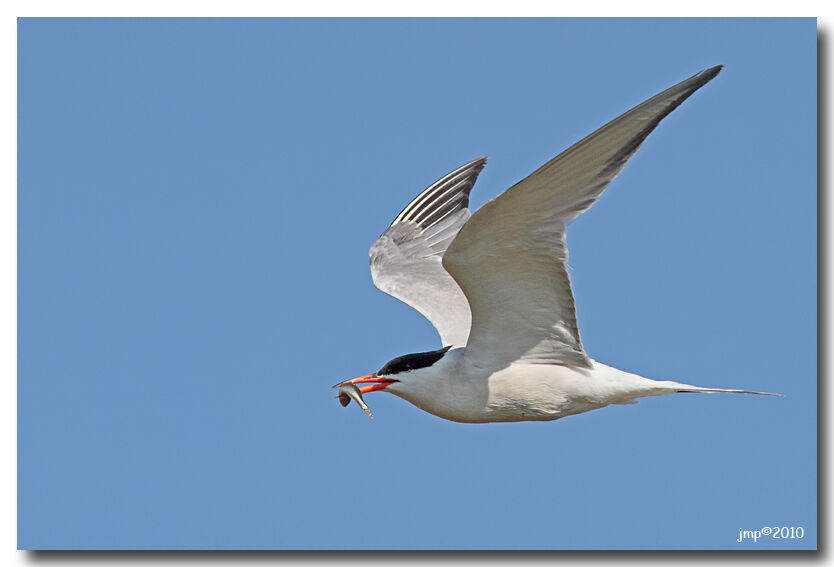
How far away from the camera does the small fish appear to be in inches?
220

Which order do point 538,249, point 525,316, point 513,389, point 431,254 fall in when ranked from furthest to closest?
point 431,254, point 513,389, point 525,316, point 538,249

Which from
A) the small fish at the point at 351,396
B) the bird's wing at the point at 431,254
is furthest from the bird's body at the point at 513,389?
the bird's wing at the point at 431,254

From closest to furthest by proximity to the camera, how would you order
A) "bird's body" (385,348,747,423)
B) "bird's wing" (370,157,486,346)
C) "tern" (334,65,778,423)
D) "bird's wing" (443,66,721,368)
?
"bird's wing" (443,66,721,368), "tern" (334,65,778,423), "bird's body" (385,348,747,423), "bird's wing" (370,157,486,346)

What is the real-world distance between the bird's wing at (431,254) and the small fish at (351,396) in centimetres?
83

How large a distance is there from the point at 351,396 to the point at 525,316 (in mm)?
997

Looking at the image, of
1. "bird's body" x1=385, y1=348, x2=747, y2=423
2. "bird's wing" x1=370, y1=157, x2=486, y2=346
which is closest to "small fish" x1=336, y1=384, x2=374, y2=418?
"bird's body" x1=385, y1=348, x2=747, y2=423

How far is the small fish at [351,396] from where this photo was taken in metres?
5.59

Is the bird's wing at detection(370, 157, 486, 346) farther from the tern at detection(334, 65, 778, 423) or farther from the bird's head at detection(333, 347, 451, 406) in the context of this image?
the bird's head at detection(333, 347, 451, 406)

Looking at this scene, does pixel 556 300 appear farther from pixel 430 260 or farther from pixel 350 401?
pixel 430 260

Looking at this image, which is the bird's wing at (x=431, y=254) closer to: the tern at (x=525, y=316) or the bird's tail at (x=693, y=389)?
the tern at (x=525, y=316)

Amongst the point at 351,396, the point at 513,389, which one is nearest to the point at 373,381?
the point at 351,396

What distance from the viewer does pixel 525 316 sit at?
5391 mm

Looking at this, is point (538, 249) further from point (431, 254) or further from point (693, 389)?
point (431, 254)
